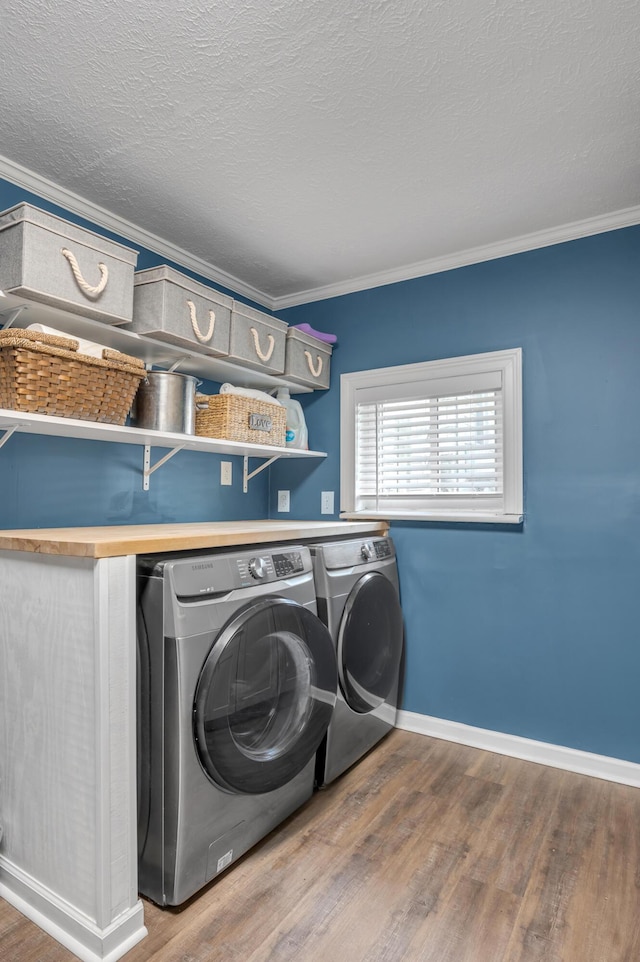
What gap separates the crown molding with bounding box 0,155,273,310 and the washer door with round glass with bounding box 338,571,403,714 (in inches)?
64.4

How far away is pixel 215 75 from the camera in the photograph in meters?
1.49

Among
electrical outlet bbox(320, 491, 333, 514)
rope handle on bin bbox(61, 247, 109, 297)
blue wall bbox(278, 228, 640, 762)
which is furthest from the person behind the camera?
electrical outlet bbox(320, 491, 333, 514)

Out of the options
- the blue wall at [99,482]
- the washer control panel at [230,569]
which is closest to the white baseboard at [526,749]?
the washer control panel at [230,569]

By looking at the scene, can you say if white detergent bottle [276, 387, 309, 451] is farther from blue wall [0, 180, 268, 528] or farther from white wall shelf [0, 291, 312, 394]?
blue wall [0, 180, 268, 528]

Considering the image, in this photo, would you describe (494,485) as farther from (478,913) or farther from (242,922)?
(242,922)

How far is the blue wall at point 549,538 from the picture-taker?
7.22 ft

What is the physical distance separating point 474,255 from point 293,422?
1.17 meters

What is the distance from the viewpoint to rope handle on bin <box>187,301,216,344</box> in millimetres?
2131

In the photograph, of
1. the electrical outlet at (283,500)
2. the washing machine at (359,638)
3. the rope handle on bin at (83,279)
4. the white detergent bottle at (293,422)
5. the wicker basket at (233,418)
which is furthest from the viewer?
the electrical outlet at (283,500)

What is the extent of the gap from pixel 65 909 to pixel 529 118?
2518 millimetres

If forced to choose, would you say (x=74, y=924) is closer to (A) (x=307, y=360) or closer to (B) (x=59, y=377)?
(B) (x=59, y=377)

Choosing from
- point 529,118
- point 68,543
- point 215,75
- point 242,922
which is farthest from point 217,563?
point 529,118

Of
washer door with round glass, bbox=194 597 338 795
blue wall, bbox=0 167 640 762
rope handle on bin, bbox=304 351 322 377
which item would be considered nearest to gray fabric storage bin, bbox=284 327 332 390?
rope handle on bin, bbox=304 351 322 377

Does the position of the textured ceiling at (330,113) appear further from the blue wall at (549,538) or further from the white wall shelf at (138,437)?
the white wall shelf at (138,437)
